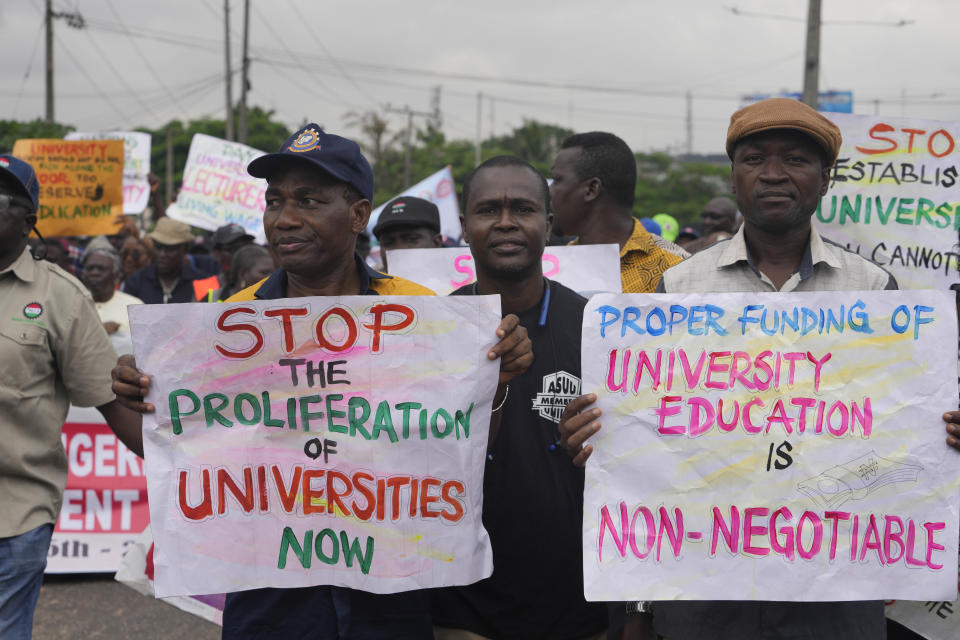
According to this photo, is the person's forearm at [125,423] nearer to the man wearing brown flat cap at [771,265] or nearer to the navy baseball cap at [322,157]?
the navy baseball cap at [322,157]

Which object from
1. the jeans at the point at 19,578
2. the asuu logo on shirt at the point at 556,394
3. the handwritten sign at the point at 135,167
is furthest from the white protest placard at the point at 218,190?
the asuu logo on shirt at the point at 556,394

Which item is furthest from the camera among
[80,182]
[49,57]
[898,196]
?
[49,57]

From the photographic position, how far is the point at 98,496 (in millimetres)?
6496

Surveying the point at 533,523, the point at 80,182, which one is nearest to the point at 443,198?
the point at 80,182

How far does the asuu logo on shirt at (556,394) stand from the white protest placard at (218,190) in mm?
7599

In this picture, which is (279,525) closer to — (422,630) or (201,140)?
(422,630)

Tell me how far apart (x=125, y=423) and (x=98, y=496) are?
3591 millimetres

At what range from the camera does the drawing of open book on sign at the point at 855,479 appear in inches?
99.7

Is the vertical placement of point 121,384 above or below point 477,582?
above

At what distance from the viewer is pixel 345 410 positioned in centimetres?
257

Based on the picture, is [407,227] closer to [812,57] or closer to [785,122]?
[785,122]

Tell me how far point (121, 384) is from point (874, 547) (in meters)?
2.05

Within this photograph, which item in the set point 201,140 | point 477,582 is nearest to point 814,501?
point 477,582

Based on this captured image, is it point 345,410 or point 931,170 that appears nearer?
point 345,410
